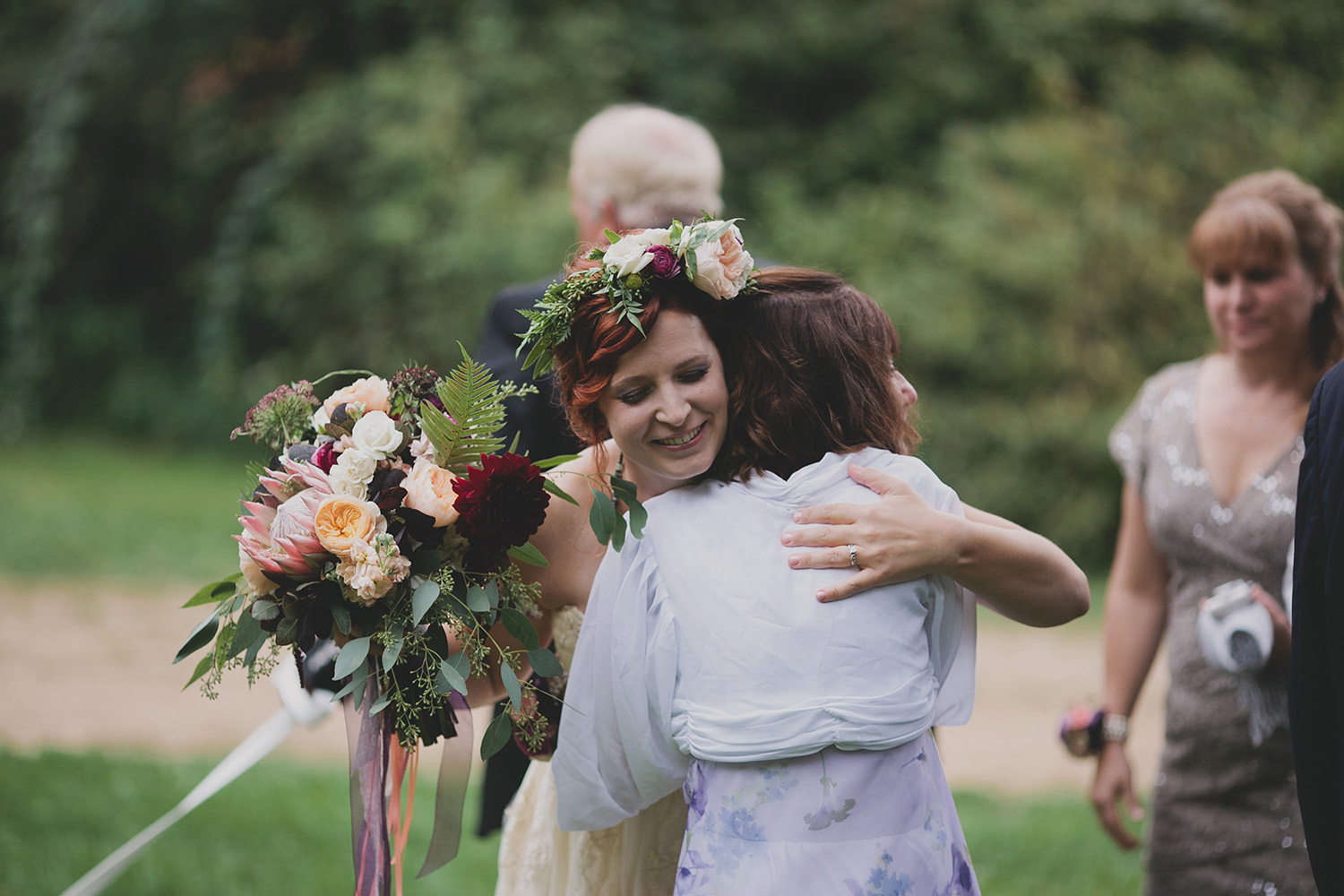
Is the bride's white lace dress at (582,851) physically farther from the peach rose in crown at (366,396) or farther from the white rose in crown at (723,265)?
the white rose in crown at (723,265)

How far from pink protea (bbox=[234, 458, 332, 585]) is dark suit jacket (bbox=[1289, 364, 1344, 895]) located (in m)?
1.63

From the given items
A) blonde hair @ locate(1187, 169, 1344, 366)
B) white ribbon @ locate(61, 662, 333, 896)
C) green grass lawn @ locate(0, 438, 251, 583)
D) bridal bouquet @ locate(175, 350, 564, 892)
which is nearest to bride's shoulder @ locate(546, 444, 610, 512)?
bridal bouquet @ locate(175, 350, 564, 892)

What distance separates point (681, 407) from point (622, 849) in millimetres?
993

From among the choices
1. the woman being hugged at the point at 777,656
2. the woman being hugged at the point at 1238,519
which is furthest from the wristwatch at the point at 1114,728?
the woman being hugged at the point at 777,656

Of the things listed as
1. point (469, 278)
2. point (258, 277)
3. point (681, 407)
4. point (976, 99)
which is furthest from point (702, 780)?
point (258, 277)

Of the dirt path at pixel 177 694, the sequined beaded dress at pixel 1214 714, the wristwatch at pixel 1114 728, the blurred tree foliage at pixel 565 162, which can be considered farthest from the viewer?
the blurred tree foliage at pixel 565 162

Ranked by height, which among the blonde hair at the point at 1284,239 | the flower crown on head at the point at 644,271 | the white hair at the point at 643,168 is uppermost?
the white hair at the point at 643,168

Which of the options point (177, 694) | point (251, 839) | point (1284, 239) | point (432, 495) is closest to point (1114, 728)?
point (1284, 239)

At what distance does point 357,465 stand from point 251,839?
11.8ft

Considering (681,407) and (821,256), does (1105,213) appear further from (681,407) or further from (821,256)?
Result: (681,407)

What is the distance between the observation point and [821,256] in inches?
504

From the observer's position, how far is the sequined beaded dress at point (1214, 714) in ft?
9.89

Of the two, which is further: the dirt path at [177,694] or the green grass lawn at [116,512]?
the green grass lawn at [116,512]

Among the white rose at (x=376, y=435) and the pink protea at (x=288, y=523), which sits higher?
the white rose at (x=376, y=435)
